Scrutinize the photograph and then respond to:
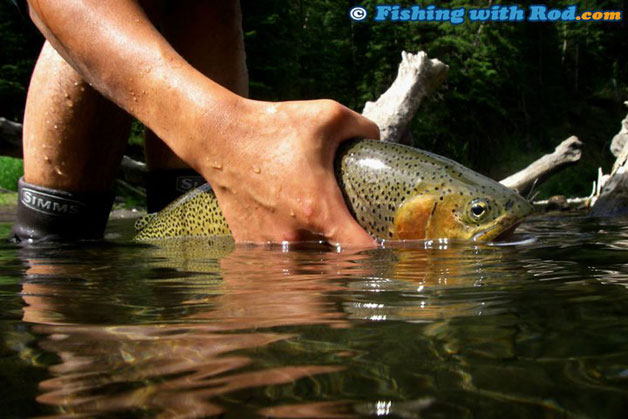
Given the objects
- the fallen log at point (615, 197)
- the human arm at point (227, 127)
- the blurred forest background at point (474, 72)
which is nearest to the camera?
the human arm at point (227, 127)

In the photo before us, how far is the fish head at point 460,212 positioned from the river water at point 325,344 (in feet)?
2.48

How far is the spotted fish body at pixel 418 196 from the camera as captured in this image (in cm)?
201

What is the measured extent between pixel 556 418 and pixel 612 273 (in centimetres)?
79

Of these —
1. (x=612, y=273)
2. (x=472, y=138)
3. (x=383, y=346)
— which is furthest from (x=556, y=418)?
(x=472, y=138)

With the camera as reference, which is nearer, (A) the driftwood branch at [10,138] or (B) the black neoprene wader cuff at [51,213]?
(B) the black neoprene wader cuff at [51,213]

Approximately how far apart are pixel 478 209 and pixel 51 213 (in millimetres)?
1851

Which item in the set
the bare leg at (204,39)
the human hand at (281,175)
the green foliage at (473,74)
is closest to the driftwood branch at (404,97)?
the bare leg at (204,39)

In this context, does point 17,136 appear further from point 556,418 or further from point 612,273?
point 556,418

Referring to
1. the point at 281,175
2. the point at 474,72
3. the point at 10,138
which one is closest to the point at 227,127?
the point at 281,175

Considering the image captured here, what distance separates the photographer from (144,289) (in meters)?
Result: 1.10

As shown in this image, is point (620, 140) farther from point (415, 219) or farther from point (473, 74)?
point (473, 74)

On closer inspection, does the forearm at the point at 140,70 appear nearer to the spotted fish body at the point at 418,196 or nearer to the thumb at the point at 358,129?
the thumb at the point at 358,129

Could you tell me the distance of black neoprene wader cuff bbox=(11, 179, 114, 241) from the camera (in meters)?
2.72

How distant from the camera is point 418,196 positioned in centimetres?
206
